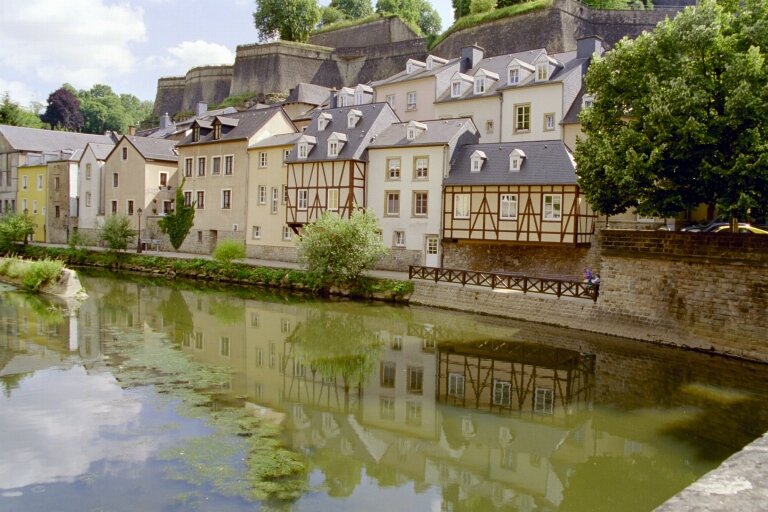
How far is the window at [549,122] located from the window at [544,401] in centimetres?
1786

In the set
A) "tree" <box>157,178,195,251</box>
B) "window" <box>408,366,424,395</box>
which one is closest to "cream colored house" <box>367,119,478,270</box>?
"window" <box>408,366,424,395</box>

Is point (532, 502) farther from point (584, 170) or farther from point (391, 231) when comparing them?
point (391, 231)

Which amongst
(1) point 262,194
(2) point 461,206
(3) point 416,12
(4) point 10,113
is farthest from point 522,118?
(4) point 10,113

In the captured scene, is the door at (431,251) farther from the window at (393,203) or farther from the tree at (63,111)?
the tree at (63,111)

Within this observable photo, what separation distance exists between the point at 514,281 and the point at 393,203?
867cm

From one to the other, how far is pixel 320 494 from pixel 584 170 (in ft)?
45.8

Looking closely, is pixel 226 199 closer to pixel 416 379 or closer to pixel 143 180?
pixel 143 180

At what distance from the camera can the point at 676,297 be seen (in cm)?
1789

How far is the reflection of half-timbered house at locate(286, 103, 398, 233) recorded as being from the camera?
98.9 ft

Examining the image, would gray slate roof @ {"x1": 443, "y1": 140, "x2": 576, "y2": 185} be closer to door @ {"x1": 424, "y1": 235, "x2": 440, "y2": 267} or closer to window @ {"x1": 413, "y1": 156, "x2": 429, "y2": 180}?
window @ {"x1": 413, "y1": 156, "x2": 429, "y2": 180}

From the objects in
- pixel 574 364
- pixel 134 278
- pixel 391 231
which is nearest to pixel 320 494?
pixel 574 364

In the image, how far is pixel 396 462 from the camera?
977 centimetres

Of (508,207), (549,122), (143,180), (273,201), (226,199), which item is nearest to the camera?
(508,207)

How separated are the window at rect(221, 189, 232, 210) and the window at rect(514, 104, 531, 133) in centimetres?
1613
